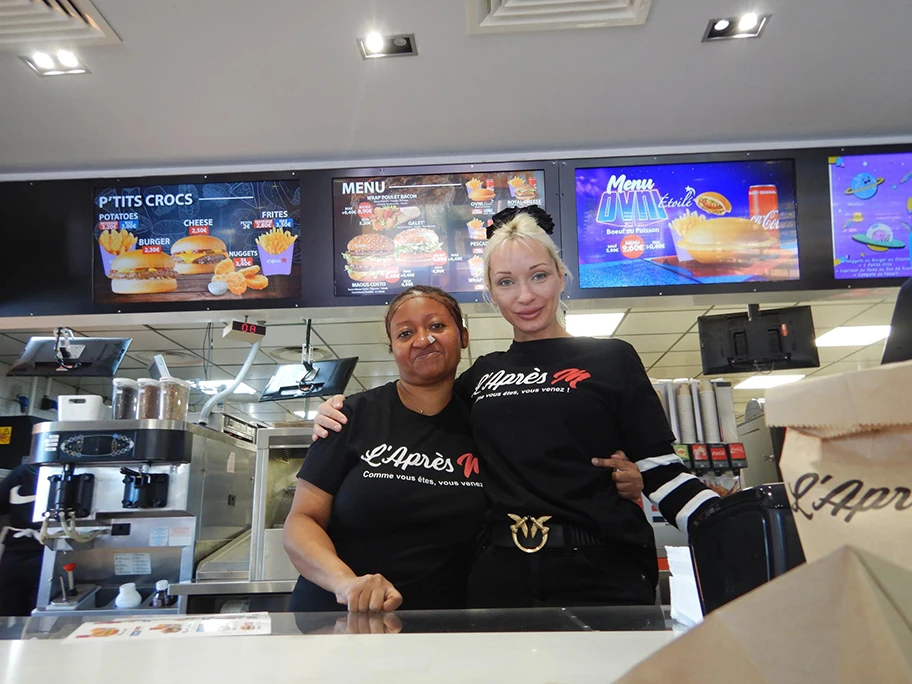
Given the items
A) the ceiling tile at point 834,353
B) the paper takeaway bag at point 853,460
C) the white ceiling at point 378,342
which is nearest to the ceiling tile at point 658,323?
the white ceiling at point 378,342

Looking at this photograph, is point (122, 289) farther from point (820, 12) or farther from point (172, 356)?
point (172, 356)

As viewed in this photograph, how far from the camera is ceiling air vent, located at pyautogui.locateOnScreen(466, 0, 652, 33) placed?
7.10 ft

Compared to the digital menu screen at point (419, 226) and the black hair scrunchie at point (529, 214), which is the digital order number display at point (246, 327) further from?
the black hair scrunchie at point (529, 214)

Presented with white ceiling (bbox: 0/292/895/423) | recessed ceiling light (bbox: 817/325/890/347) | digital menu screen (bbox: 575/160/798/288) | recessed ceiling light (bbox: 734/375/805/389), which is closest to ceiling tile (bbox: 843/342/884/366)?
white ceiling (bbox: 0/292/895/423)

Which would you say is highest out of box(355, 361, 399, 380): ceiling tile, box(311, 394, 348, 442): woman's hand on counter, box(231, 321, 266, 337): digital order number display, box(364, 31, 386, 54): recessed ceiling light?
box(364, 31, 386, 54): recessed ceiling light

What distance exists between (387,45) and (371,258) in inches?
37.5

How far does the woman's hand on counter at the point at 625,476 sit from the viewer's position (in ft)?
4.28

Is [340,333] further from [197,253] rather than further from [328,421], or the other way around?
[328,421]

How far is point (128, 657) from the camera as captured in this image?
0.68 m

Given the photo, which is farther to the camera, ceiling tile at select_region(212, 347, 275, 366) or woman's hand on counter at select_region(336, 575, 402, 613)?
ceiling tile at select_region(212, 347, 275, 366)

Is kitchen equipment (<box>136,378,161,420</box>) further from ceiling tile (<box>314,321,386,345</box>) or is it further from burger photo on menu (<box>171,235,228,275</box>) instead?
ceiling tile (<box>314,321,386,345</box>)

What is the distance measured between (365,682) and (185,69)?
98.9 inches

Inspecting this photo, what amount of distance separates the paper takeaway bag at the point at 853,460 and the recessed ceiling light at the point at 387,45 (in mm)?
2262

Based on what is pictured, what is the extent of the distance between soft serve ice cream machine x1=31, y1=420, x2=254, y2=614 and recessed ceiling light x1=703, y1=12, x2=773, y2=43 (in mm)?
2767
